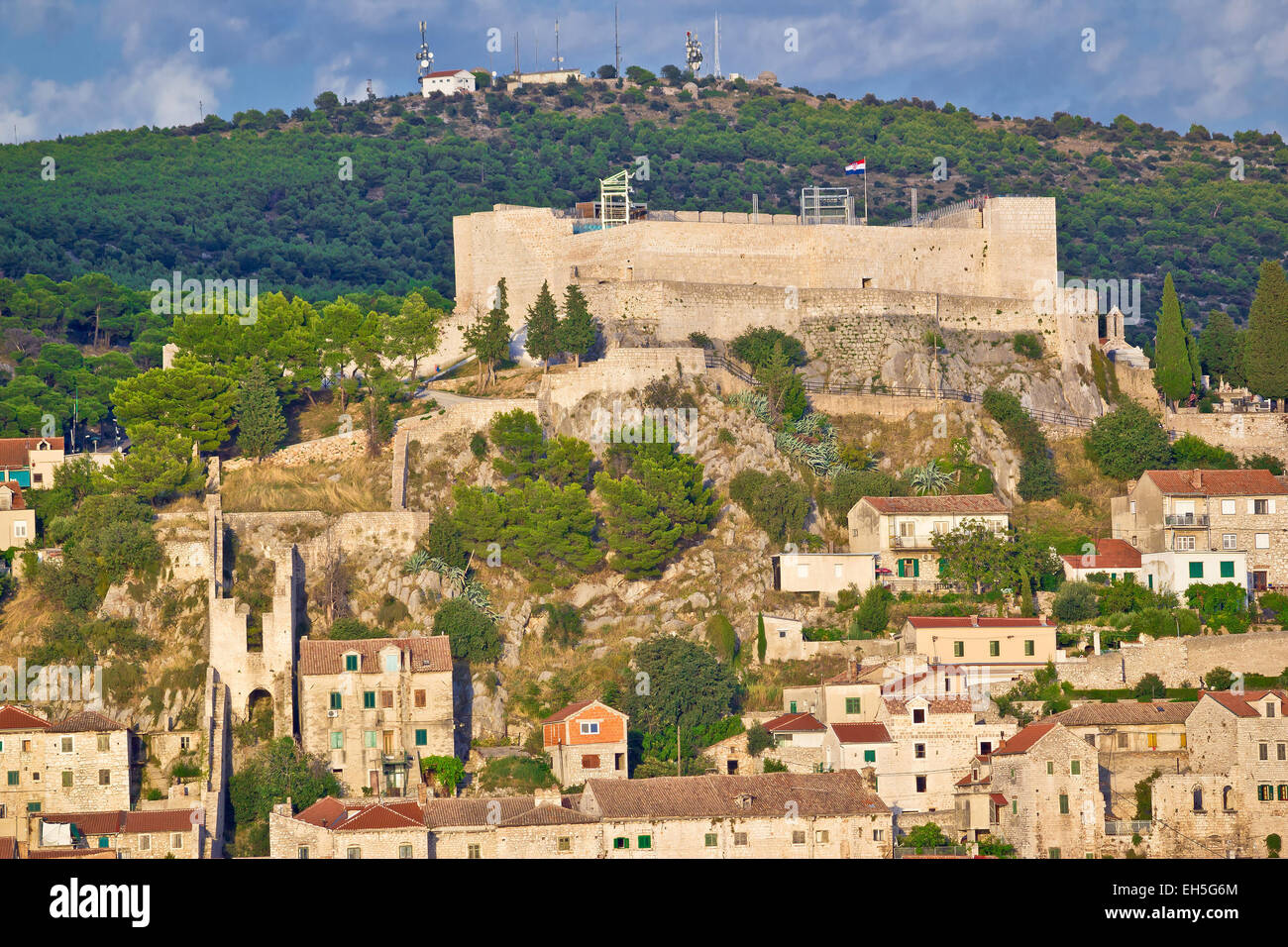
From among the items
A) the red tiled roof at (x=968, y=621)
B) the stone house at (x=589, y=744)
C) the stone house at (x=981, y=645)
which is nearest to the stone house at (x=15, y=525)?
the stone house at (x=589, y=744)

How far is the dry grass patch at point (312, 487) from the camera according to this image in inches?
2148

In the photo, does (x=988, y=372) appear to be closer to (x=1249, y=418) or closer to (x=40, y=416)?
(x=1249, y=418)

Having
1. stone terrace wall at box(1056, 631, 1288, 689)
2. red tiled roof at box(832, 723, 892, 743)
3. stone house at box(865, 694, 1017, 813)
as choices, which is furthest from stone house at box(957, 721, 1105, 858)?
stone terrace wall at box(1056, 631, 1288, 689)

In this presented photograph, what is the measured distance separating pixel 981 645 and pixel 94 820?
81.0 ft

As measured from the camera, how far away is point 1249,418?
209 ft

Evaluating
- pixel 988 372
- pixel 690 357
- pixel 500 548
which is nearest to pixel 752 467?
pixel 690 357

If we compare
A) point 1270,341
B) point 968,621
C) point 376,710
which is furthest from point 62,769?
point 1270,341

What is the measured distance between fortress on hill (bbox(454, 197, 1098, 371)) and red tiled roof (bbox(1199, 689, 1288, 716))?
73.4 ft

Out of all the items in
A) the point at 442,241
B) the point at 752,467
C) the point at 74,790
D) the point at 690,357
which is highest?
the point at 442,241

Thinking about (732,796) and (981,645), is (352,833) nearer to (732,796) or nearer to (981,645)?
(732,796)

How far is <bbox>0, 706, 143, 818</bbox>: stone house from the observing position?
45031 millimetres

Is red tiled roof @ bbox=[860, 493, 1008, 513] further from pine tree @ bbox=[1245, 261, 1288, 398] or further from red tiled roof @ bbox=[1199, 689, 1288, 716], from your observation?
pine tree @ bbox=[1245, 261, 1288, 398]

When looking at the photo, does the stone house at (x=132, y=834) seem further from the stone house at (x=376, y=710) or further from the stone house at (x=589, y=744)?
the stone house at (x=589, y=744)
